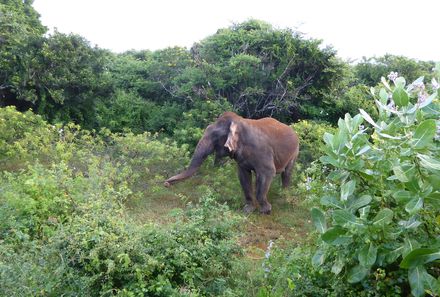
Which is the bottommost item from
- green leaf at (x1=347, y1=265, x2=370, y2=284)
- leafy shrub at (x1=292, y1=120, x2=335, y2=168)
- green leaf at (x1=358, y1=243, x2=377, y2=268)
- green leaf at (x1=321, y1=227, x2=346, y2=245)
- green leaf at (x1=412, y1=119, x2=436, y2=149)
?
leafy shrub at (x1=292, y1=120, x2=335, y2=168)

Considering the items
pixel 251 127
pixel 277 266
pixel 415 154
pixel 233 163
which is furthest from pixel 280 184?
pixel 415 154

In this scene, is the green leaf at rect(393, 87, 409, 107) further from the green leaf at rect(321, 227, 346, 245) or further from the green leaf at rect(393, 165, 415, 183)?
the green leaf at rect(321, 227, 346, 245)

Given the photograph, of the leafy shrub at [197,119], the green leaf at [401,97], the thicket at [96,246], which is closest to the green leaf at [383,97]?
the green leaf at [401,97]

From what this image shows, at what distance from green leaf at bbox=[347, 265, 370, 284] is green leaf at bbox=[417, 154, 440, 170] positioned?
31.7 inches

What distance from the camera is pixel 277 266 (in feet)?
14.4

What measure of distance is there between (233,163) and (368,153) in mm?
6681

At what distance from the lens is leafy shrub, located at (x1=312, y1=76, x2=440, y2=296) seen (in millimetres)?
2594

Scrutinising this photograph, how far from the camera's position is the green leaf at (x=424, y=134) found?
2422 mm

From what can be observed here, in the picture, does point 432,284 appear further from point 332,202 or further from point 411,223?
point 332,202

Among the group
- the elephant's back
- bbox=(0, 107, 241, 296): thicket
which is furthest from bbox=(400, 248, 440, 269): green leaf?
the elephant's back

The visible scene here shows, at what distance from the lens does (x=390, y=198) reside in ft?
10.1

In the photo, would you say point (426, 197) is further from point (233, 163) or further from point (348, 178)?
point (233, 163)

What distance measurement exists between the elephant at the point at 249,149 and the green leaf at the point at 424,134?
208 inches

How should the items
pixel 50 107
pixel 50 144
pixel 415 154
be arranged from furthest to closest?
pixel 50 107, pixel 50 144, pixel 415 154
